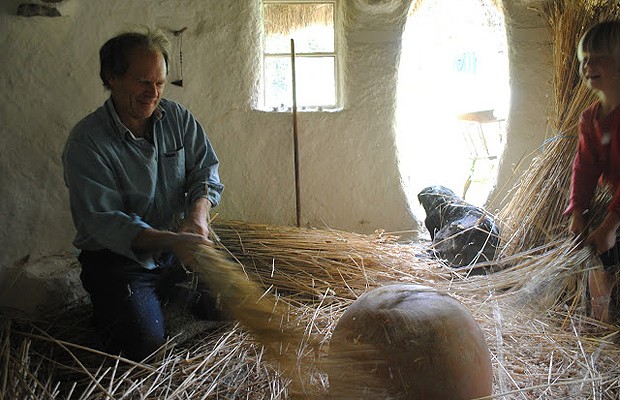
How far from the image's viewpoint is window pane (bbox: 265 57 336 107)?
329cm

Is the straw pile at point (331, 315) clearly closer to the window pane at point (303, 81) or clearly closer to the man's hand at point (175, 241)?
the man's hand at point (175, 241)

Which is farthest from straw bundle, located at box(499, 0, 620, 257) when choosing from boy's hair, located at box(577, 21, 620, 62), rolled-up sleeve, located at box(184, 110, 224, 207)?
rolled-up sleeve, located at box(184, 110, 224, 207)

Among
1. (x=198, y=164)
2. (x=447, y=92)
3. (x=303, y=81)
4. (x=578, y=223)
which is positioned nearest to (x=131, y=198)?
(x=198, y=164)

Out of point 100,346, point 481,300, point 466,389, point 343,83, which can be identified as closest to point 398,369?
point 466,389

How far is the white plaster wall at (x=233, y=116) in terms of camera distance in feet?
8.98

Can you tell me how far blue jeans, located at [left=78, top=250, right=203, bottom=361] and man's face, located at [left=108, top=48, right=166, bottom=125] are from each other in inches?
20.0

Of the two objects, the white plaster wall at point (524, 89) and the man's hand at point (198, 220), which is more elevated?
the white plaster wall at point (524, 89)

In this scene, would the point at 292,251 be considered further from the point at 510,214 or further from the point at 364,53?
the point at 364,53

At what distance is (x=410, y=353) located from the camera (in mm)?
1210

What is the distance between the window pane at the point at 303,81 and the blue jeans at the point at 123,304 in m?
1.69

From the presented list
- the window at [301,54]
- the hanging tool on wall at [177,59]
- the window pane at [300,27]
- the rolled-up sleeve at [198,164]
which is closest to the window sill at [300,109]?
the window at [301,54]

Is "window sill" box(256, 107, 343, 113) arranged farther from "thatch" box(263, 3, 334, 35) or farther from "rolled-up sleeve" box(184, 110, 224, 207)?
"rolled-up sleeve" box(184, 110, 224, 207)

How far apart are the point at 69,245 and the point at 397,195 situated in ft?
6.00

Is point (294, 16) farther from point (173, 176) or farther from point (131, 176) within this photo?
point (131, 176)
